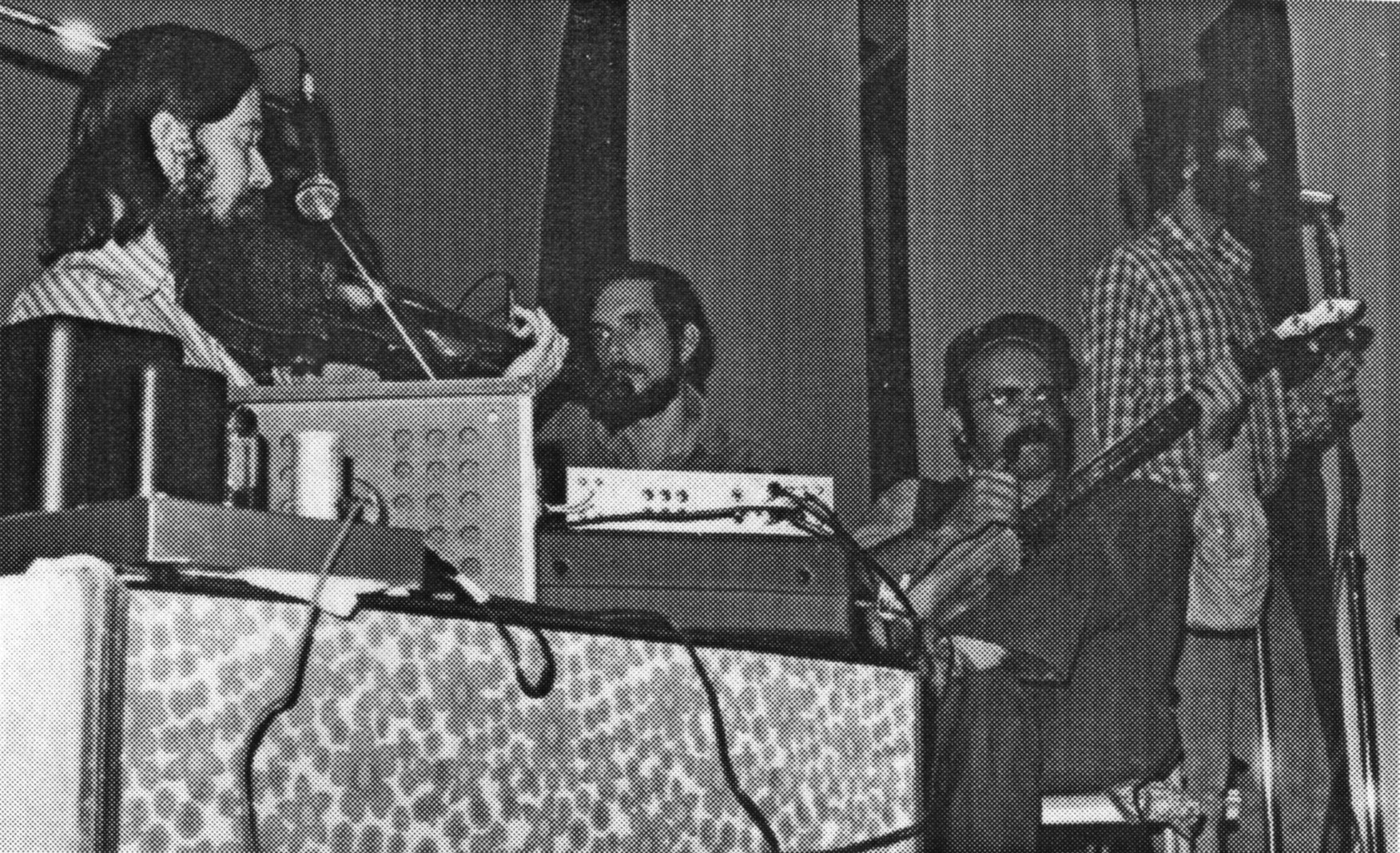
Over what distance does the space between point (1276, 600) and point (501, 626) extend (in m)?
2.15

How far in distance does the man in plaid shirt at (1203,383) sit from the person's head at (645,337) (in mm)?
695

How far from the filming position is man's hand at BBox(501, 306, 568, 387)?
2645 millimetres

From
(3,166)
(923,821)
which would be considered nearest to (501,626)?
(923,821)

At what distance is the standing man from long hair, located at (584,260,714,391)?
595mm

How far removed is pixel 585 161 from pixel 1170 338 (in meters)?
1.04

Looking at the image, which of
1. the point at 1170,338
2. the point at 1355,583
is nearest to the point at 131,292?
the point at 1170,338

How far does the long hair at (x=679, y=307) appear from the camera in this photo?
2754 mm

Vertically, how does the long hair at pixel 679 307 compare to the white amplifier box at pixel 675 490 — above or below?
above

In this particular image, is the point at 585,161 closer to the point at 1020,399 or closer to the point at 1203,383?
the point at 1020,399

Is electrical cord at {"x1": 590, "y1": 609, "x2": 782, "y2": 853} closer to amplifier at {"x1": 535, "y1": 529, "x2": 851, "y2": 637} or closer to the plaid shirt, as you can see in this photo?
amplifier at {"x1": 535, "y1": 529, "x2": 851, "y2": 637}

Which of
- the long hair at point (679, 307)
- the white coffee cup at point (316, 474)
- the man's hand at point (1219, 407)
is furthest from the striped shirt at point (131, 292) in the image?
the man's hand at point (1219, 407)

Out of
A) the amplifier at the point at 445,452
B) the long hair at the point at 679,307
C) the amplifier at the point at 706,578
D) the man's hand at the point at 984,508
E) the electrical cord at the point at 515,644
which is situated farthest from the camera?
the man's hand at the point at 984,508

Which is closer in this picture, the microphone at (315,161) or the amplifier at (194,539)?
the amplifier at (194,539)

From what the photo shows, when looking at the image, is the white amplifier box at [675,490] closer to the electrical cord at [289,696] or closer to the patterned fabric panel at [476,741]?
the patterned fabric panel at [476,741]
